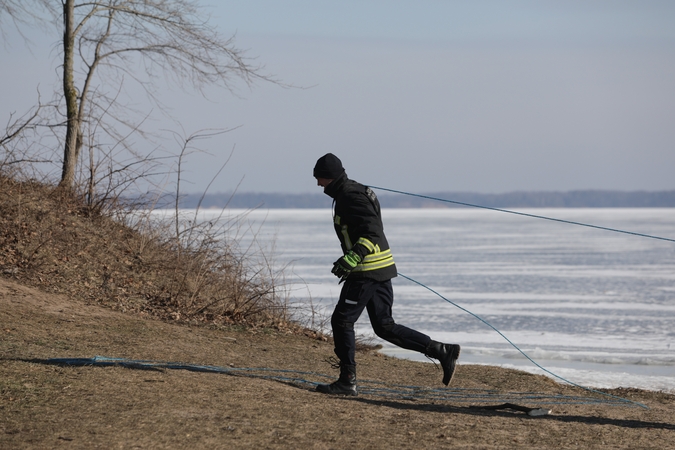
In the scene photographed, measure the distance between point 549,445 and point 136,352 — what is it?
4475mm

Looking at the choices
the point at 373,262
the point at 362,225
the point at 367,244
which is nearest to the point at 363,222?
the point at 362,225

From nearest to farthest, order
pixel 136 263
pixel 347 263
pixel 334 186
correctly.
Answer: pixel 347 263 → pixel 334 186 → pixel 136 263

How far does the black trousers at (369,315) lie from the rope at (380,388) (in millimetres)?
609

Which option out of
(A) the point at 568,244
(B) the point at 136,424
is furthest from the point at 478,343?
(A) the point at 568,244

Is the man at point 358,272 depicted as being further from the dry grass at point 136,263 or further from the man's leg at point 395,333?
the dry grass at point 136,263

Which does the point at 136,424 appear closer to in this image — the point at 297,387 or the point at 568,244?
the point at 297,387

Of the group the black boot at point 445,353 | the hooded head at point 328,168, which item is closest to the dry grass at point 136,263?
the black boot at point 445,353

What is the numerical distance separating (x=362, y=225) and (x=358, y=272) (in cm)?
38

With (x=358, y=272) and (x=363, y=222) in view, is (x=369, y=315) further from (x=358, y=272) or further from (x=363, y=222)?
(x=363, y=222)

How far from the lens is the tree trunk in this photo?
14.6 m

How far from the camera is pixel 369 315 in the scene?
19.9ft

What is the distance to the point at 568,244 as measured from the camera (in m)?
40.9

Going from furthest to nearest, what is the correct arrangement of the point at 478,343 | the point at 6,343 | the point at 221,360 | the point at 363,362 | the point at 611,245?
the point at 611,245
the point at 478,343
the point at 363,362
the point at 221,360
the point at 6,343

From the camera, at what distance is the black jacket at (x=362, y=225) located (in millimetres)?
5871
